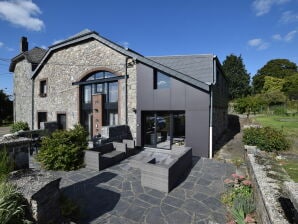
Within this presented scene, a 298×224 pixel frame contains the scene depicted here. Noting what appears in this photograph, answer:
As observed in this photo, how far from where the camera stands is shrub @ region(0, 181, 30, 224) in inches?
110

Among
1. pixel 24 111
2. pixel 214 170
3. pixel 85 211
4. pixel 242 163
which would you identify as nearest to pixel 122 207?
pixel 85 211

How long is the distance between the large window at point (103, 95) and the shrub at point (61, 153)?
15.6ft

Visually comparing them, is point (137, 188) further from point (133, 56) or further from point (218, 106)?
point (218, 106)

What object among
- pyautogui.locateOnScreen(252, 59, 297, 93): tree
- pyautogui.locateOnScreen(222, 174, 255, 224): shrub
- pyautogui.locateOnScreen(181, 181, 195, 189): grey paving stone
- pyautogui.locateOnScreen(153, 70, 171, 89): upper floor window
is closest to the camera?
pyautogui.locateOnScreen(222, 174, 255, 224): shrub

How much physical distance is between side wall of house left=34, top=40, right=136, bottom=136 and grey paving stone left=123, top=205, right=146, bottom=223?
23.1 ft

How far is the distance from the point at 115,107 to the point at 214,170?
7.60m

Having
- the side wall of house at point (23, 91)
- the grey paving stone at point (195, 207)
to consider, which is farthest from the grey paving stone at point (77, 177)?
the side wall of house at point (23, 91)

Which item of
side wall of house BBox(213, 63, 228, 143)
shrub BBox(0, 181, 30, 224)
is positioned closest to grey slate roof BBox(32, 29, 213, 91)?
side wall of house BBox(213, 63, 228, 143)

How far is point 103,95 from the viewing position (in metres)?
13.2

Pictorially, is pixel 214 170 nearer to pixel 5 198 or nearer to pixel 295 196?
pixel 295 196

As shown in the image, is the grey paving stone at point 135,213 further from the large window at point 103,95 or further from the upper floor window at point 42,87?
the upper floor window at point 42,87

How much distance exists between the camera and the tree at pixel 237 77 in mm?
48344

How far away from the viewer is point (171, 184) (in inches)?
237

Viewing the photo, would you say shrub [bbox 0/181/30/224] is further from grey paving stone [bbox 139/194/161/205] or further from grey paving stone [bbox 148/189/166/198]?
grey paving stone [bbox 148/189/166/198]
